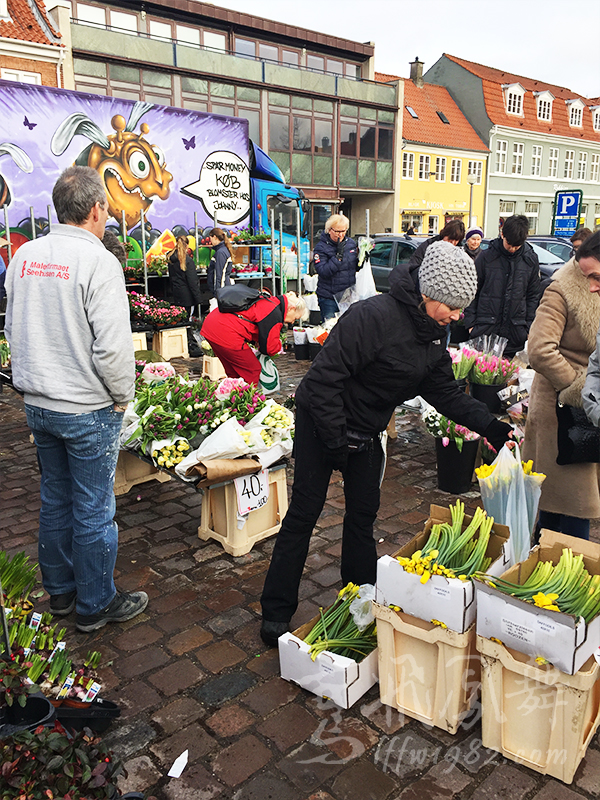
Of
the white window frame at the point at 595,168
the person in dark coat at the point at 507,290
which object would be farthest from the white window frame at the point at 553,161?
the person in dark coat at the point at 507,290

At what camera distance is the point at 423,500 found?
190 inches

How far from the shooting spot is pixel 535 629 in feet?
6.98

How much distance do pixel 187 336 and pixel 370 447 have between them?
26.3 ft

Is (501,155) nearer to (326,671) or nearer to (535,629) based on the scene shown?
(326,671)

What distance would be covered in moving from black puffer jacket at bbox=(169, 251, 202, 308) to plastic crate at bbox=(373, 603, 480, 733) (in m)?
8.83

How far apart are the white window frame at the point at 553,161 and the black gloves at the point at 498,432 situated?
126 feet

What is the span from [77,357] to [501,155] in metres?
36.0

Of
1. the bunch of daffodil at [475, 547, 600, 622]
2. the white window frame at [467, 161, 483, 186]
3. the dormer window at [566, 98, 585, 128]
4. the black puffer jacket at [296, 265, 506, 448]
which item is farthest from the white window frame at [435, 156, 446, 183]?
the bunch of daffodil at [475, 547, 600, 622]

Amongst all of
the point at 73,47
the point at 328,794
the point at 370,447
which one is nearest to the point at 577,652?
the point at 328,794

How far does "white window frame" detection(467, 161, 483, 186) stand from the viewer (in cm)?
3269

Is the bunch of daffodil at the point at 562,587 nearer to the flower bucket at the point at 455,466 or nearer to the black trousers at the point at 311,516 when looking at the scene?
the black trousers at the point at 311,516

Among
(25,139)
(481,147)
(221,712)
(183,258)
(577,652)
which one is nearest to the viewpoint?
(577,652)

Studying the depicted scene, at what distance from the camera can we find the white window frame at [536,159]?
117ft

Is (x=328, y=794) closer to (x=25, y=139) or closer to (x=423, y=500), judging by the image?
(x=423, y=500)
